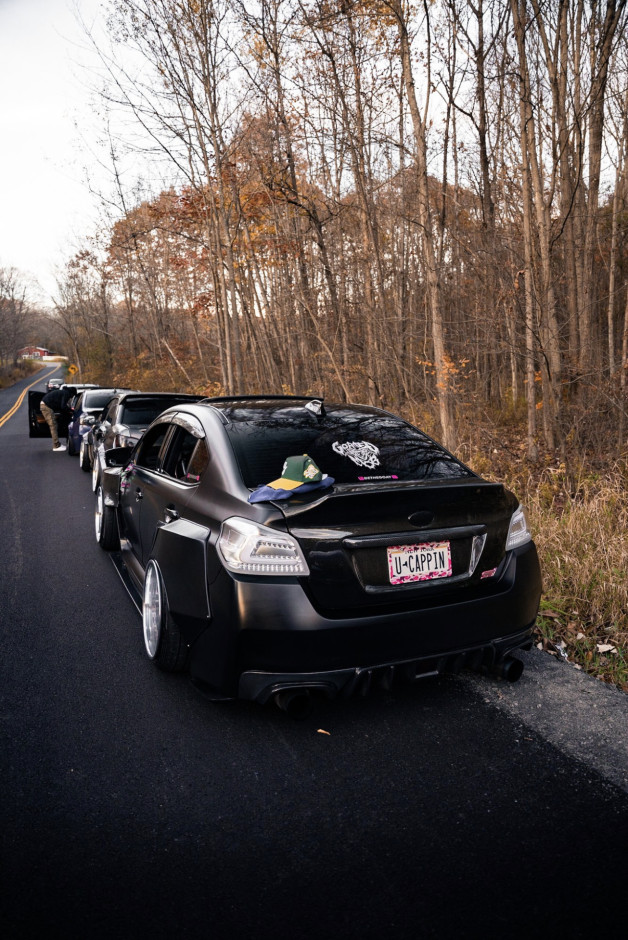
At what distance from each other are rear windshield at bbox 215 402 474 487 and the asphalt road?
121 centimetres

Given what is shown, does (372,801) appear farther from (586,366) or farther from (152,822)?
(586,366)

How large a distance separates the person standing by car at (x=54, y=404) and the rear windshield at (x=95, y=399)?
151 cm

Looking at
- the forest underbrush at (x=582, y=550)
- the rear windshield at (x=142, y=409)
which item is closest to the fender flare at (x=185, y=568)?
the forest underbrush at (x=582, y=550)

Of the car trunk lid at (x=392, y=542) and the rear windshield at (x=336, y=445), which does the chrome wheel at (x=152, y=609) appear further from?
the car trunk lid at (x=392, y=542)

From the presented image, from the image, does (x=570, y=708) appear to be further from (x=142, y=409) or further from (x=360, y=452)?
(x=142, y=409)

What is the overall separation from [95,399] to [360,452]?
11974mm

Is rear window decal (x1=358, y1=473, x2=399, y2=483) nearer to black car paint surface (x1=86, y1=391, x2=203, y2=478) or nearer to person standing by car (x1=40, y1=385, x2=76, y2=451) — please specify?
black car paint surface (x1=86, y1=391, x2=203, y2=478)

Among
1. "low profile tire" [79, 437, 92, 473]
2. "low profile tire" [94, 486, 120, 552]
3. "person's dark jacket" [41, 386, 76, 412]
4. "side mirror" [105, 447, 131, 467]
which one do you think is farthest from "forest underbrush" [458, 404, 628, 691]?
"person's dark jacket" [41, 386, 76, 412]

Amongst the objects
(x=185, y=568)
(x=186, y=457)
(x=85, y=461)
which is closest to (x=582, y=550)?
(x=186, y=457)

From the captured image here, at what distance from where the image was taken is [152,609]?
375cm

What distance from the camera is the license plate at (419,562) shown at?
2834mm

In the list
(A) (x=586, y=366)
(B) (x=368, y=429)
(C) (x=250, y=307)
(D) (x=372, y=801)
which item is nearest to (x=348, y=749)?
(D) (x=372, y=801)

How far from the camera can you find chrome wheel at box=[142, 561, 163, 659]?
3607mm

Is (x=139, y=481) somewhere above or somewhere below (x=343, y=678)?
above
